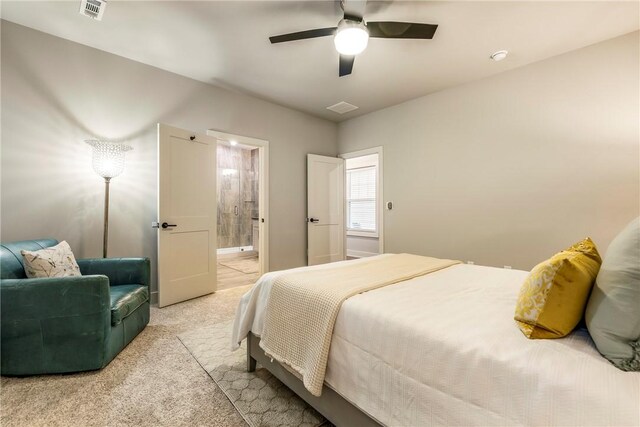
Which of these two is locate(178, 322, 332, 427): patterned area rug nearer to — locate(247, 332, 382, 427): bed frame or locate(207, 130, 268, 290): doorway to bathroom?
locate(247, 332, 382, 427): bed frame

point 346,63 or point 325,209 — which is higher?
point 346,63

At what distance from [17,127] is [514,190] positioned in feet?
16.3

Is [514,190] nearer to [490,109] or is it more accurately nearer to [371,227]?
[490,109]

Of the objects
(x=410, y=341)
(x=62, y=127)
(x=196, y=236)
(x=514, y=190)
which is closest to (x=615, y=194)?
(x=514, y=190)

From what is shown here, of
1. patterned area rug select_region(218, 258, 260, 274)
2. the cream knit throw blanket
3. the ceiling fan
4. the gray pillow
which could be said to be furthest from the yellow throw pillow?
patterned area rug select_region(218, 258, 260, 274)

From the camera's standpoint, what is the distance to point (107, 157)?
→ 2549 millimetres

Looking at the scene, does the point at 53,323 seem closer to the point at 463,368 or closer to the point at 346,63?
the point at 463,368

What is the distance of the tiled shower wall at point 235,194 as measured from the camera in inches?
251

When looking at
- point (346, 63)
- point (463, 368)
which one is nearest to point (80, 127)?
point (346, 63)

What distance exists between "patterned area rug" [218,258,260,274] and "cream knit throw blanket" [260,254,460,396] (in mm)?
3255

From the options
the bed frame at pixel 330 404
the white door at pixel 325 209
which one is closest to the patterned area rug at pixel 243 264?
the white door at pixel 325 209

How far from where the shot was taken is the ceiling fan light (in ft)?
6.44

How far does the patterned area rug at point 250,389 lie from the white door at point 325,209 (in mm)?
2548

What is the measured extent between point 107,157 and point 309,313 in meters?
2.52
